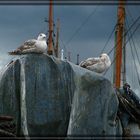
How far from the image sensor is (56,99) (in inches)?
331

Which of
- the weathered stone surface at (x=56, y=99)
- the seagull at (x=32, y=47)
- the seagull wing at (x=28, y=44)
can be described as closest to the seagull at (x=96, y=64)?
the seagull at (x=32, y=47)

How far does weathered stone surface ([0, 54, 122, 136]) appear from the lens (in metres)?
8.22

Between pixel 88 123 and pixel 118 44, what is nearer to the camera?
pixel 88 123

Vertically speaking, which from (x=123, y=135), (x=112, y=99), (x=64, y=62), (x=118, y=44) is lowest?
(x=123, y=135)

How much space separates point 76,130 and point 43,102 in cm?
71

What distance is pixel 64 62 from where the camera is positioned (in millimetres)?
8828

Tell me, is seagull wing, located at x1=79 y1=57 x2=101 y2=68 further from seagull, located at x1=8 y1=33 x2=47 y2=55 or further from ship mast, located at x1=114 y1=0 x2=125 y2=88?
ship mast, located at x1=114 y1=0 x2=125 y2=88

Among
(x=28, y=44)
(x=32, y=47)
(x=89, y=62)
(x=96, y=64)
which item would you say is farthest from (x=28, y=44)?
(x=96, y=64)

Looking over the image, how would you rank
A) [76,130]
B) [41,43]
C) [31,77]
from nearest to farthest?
[76,130]
[31,77]
[41,43]

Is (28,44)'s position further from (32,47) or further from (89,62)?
(89,62)

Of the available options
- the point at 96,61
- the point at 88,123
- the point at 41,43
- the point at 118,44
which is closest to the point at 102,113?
the point at 88,123

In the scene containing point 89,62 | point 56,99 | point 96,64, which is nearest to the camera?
point 56,99

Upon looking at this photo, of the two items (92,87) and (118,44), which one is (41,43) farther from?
(118,44)

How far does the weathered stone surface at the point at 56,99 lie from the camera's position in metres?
8.22
